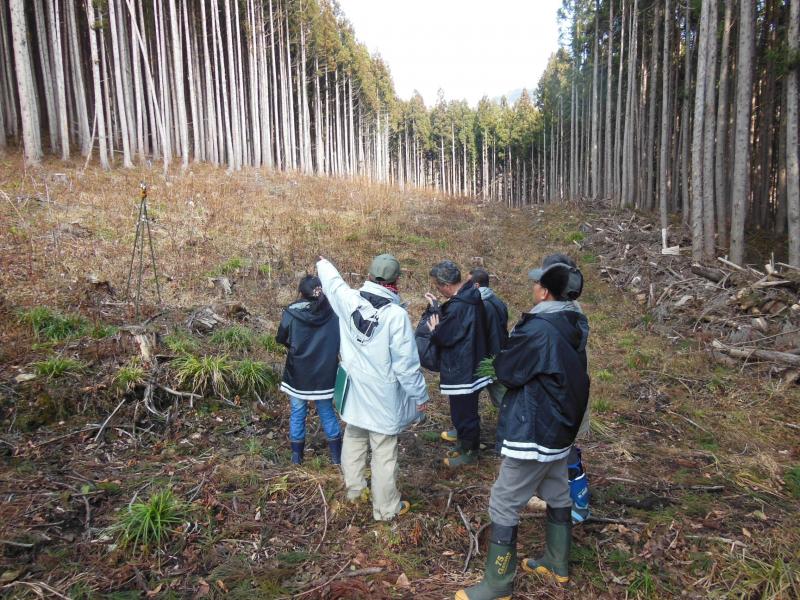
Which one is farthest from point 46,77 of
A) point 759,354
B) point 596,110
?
point 596,110

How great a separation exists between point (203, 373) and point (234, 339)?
3.97 feet

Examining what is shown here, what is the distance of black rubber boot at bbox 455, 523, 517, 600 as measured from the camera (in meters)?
2.77

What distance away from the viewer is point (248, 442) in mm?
4895

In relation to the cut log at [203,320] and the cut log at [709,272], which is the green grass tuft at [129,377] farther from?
the cut log at [709,272]

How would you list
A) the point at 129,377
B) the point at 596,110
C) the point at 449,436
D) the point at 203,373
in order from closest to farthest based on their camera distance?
the point at 129,377 → the point at 449,436 → the point at 203,373 → the point at 596,110

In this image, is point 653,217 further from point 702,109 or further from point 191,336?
point 191,336

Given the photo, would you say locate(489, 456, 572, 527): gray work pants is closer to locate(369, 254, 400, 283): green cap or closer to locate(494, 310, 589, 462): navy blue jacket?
locate(494, 310, 589, 462): navy blue jacket

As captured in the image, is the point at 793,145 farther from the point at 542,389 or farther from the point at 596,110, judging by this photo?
the point at 596,110

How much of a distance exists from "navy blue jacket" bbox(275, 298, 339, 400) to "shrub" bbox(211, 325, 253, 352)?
248cm

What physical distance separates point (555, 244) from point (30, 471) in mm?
16494

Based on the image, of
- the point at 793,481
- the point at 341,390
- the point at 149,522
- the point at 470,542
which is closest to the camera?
the point at 149,522

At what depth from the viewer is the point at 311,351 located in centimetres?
440

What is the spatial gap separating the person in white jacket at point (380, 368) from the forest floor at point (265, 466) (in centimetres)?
56

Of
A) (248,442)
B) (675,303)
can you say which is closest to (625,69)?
(675,303)
